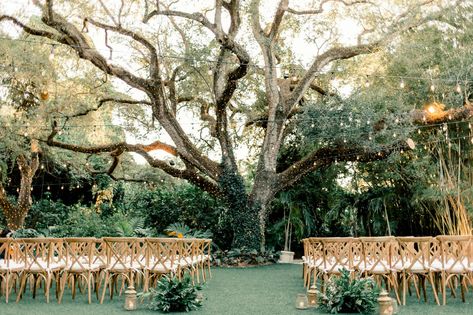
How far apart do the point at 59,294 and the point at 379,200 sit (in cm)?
996

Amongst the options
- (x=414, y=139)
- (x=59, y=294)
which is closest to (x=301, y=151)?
(x=414, y=139)

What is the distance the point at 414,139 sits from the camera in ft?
43.9

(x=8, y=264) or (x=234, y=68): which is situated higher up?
(x=234, y=68)

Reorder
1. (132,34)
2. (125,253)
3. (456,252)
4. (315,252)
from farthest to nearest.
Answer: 1. (132,34)
2. (315,252)
3. (125,253)
4. (456,252)

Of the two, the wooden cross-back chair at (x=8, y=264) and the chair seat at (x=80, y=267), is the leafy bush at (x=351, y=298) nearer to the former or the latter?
the chair seat at (x=80, y=267)

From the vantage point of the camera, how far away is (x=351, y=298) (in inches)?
237

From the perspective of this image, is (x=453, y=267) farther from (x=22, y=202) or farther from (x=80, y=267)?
(x=22, y=202)

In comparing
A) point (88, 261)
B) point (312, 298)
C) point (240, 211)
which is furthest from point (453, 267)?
point (240, 211)

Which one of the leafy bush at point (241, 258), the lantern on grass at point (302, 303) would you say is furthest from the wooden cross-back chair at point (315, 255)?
the leafy bush at point (241, 258)

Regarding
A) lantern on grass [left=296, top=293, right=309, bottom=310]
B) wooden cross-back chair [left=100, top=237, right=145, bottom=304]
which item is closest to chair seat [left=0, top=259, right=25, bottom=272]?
wooden cross-back chair [left=100, top=237, right=145, bottom=304]

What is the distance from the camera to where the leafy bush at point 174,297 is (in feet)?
20.5

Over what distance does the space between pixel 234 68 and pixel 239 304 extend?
8060mm

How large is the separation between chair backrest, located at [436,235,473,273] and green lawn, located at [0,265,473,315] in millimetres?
445

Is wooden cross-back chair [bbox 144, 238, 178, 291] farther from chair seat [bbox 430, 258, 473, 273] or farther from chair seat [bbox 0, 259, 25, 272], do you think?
chair seat [bbox 430, 258, 473, 273]
